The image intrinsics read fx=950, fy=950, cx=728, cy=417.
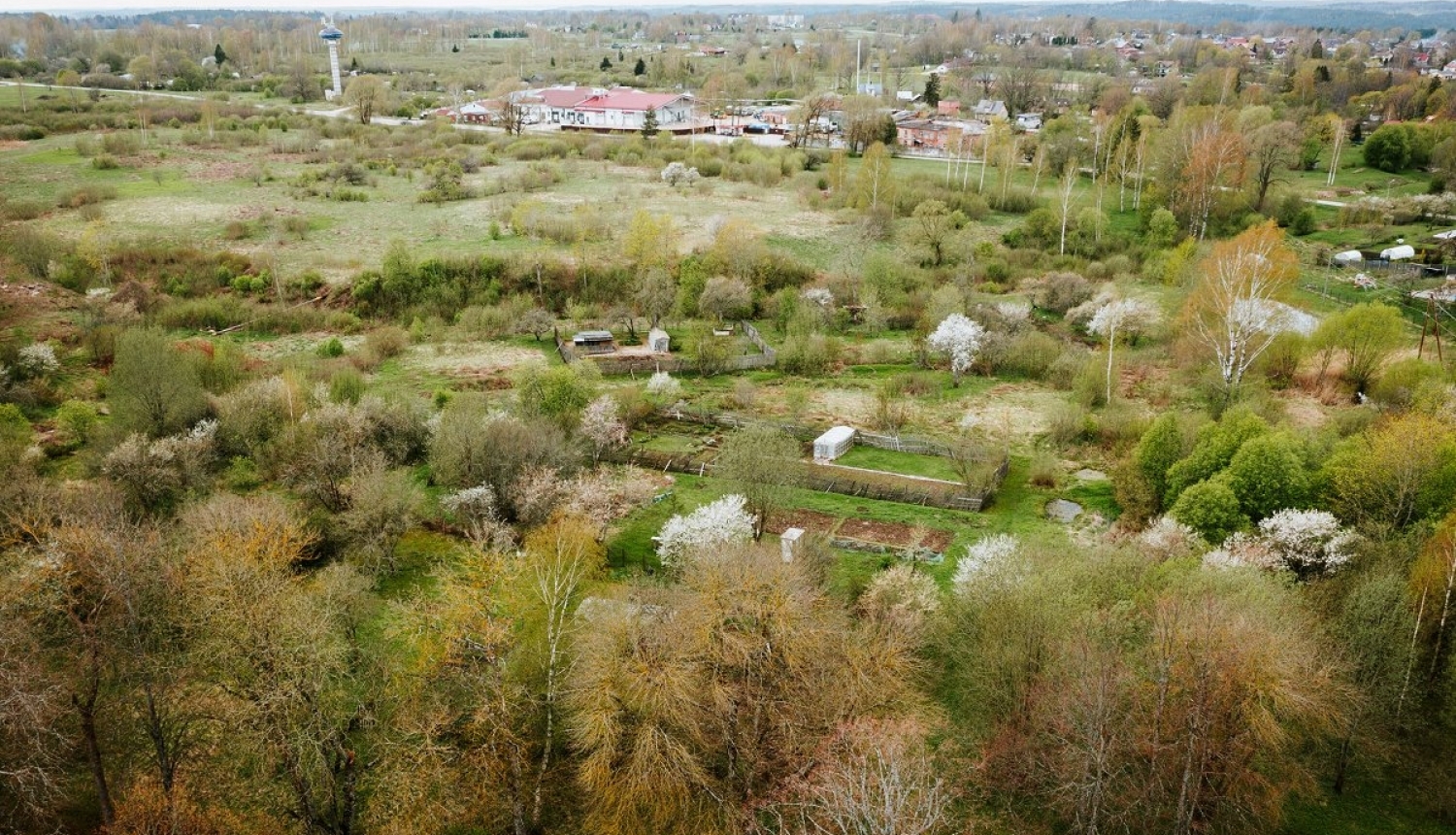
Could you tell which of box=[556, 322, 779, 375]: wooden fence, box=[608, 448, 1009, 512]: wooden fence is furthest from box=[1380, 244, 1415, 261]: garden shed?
box=[556, 322, 779, 375]: wooden fence

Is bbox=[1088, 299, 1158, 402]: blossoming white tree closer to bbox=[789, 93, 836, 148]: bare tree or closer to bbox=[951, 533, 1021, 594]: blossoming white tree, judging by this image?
bbox=[951, 533, 1021, 594]: blossoming white tree

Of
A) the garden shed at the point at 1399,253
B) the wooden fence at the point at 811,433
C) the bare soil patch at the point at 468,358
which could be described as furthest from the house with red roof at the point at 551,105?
the garden shed at the point at 1399,253

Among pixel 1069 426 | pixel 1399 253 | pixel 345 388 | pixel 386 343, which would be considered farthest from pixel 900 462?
pixel 1399 253

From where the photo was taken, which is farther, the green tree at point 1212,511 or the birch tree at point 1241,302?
the birch tree at point 1241,302

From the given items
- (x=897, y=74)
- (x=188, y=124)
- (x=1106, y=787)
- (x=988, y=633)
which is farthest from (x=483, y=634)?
(x=897, y=74)

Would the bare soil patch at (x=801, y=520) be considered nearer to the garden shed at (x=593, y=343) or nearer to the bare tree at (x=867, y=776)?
the bare tree at (x=867, y=776)

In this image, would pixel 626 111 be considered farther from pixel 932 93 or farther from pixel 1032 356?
pixel 1032 356
